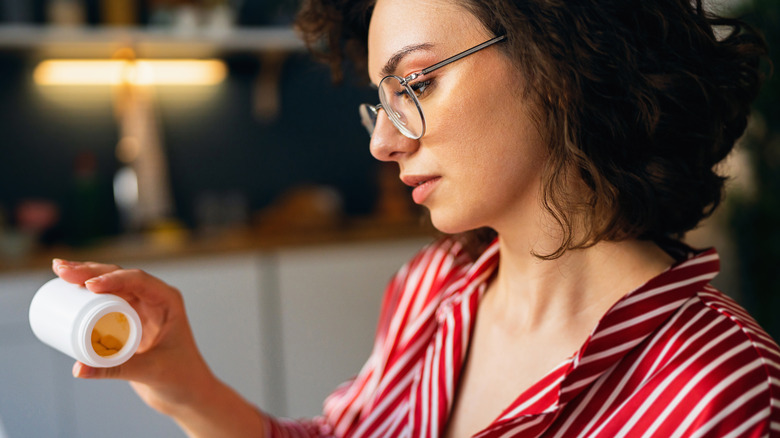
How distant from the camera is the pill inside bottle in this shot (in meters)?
0.81

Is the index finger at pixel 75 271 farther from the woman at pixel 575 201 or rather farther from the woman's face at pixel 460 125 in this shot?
the woman's face at pixel 460 125

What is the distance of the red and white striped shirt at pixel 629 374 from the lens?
77 cm

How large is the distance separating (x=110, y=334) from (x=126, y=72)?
7.59 feet

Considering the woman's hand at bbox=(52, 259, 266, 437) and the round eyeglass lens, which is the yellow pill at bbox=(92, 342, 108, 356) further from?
the round eyeglass lens

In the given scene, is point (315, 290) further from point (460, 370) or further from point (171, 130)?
point (460, 370)

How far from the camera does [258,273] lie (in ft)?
8.78

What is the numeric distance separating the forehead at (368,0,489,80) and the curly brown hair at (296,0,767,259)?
18 millimetres

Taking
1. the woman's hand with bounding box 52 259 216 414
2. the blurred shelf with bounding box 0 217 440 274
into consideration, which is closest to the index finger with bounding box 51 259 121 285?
the woman's hand with bounding box 52 259 216 414

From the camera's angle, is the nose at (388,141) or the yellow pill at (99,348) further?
the nose at (388,141)

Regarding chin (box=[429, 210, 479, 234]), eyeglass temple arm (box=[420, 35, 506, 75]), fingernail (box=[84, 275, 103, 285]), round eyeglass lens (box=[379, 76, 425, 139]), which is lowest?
fingernail (box=[84, 275, 103, 285])

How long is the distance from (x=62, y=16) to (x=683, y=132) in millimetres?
2537

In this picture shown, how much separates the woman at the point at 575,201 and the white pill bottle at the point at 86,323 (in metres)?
0.03

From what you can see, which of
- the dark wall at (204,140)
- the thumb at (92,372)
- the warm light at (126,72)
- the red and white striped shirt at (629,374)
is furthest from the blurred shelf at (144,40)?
the thumb at (92,372)

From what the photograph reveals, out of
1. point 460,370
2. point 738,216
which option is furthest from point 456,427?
point 738,216
